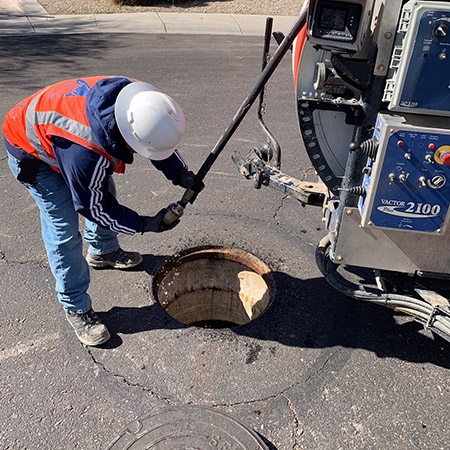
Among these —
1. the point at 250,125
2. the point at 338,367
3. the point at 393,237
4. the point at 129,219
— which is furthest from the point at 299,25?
the point at 250,125

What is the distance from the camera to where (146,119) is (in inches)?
95.0

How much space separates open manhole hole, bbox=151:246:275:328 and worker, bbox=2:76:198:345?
66 centimetres

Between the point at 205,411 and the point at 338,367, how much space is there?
2.74 feet

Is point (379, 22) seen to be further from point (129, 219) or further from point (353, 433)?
point (353, 433)

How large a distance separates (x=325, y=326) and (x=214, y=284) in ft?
3.46

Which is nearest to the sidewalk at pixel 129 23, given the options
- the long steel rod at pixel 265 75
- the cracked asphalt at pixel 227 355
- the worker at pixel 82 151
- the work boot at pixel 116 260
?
the cracked asphalt at pixel 227 355

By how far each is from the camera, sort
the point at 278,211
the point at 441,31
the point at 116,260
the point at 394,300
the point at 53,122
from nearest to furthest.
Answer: the point at 441,31, the point at 53,122, the point at 394,300, the point at 116,260, the point at 278,211

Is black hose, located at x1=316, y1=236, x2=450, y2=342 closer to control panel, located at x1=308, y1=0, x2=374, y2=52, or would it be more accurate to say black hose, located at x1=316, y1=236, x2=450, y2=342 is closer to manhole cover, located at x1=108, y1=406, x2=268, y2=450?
manhole cover, located at x1=108, y1=406, x2=268, y2=450

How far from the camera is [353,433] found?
2.48m

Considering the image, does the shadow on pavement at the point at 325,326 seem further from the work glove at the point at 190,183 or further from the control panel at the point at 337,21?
the control panel at the point at 337,21

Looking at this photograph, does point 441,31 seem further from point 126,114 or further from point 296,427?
point 296,427

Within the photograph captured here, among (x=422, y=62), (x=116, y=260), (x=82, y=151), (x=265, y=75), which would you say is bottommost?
(x=116, y=260)

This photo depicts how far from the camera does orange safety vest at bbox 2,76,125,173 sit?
2.47 meters

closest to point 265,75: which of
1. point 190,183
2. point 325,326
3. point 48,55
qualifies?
point 190,183
